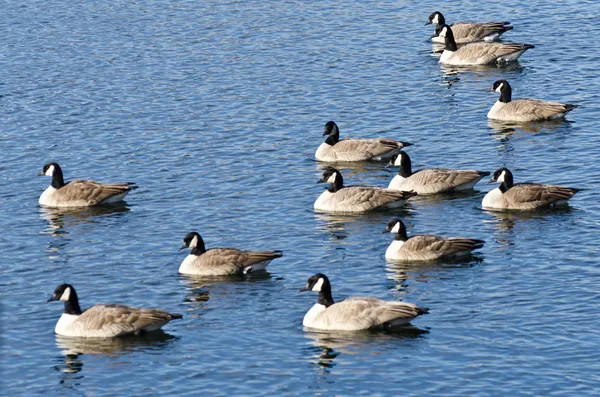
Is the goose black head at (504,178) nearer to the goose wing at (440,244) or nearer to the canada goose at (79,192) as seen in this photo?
the goose wing at (440,244)

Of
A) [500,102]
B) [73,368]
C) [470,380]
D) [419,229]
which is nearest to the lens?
[470,380]

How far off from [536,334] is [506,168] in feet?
42.7

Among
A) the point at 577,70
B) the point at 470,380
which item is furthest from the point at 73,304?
the point at 577,70

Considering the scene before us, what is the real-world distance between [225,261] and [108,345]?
18.0ft

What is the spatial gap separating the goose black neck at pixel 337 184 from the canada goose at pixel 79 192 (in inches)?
271

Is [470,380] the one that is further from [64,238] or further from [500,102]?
[500,102]

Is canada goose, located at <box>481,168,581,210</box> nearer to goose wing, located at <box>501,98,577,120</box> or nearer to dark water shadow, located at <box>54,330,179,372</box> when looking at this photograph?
goose wing, located at <box>501,98,577,120</box>

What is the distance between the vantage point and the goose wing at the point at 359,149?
54.5 metres

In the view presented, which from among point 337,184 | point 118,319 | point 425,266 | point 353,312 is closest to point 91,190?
point 337,184

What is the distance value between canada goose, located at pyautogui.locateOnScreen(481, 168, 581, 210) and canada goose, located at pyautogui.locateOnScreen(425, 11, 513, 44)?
2464 centimetres

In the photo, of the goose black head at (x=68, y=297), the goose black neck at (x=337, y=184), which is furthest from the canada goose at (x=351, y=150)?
the goose black head at (x=68, y=297)

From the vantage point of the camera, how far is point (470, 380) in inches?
1345

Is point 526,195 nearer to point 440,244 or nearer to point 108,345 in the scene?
point 440,244

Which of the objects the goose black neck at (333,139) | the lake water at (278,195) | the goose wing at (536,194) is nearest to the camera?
the lake water at (278,195)
